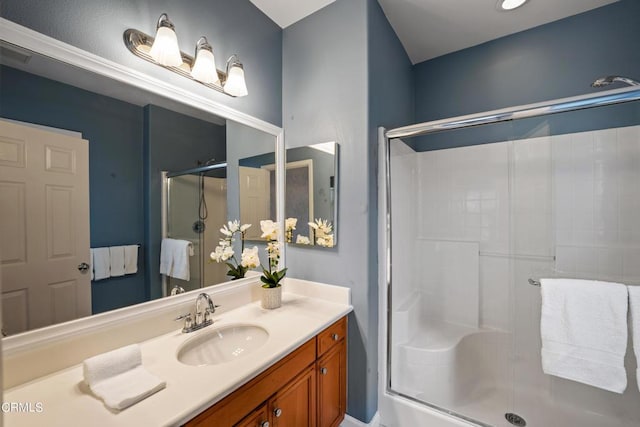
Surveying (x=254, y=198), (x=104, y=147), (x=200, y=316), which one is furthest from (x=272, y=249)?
(x=104, y=147)

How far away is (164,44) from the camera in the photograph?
1.16m

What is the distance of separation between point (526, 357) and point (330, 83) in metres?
2.18

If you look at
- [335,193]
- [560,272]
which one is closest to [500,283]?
[560,272]

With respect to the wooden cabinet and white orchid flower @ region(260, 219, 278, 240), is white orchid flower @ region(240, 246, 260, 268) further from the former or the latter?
the wooden cabinet

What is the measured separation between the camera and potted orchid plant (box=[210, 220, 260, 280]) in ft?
4.85

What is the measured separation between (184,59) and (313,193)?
3.23ft

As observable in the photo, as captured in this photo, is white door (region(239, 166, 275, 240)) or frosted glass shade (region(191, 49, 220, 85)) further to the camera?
white door (region(239, 166, 275, 240))

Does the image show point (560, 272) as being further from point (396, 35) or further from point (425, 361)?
point (396, 35)

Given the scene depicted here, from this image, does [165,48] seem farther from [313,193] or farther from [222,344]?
[222,344]

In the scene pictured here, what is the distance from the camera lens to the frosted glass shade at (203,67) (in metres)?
1.30

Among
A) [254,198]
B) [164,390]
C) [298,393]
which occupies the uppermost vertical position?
[254,198]

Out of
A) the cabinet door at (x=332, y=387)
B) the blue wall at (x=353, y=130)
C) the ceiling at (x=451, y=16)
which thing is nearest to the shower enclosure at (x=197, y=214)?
the blue wall at (x=353, y=130)

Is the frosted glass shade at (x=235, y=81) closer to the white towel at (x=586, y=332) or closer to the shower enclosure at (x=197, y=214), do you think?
the shower enclosure at (x=197, y=214)

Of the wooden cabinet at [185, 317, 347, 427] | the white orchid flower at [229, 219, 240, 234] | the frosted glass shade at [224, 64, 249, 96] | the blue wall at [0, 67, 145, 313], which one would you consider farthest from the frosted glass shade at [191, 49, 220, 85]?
the wooden cabinet at [185, 317, 347, 427]
